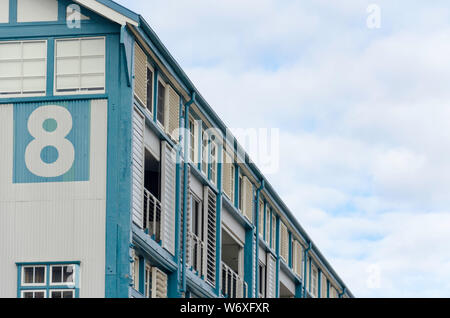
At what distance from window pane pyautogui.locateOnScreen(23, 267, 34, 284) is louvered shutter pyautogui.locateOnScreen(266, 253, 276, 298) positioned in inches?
761

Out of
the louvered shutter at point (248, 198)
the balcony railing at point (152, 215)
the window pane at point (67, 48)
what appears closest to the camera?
the window pane at point (67, 48)

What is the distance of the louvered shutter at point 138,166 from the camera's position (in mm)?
32719

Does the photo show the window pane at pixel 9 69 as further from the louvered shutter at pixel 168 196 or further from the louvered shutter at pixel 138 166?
the louvered shutter at pixel 168 196

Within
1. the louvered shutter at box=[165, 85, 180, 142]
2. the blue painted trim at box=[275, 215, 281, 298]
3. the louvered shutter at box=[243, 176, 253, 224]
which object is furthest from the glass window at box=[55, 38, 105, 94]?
the blue painted trim at box=[275, 215, 281, 298]

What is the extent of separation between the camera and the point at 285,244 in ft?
176

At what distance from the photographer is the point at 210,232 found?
41062 mm

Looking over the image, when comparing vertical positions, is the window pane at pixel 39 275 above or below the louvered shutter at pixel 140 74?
below

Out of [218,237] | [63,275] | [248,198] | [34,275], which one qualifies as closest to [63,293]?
[63,275]

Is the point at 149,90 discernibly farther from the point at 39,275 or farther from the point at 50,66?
the point at 39,275

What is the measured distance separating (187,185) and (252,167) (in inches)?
366

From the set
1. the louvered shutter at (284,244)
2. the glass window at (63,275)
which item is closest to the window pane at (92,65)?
the glass window at (63,275)

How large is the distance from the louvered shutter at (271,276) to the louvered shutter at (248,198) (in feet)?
12.1

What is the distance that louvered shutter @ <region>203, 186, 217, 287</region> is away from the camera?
4038 cm

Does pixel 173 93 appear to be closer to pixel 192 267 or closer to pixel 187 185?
pixel 187 185
